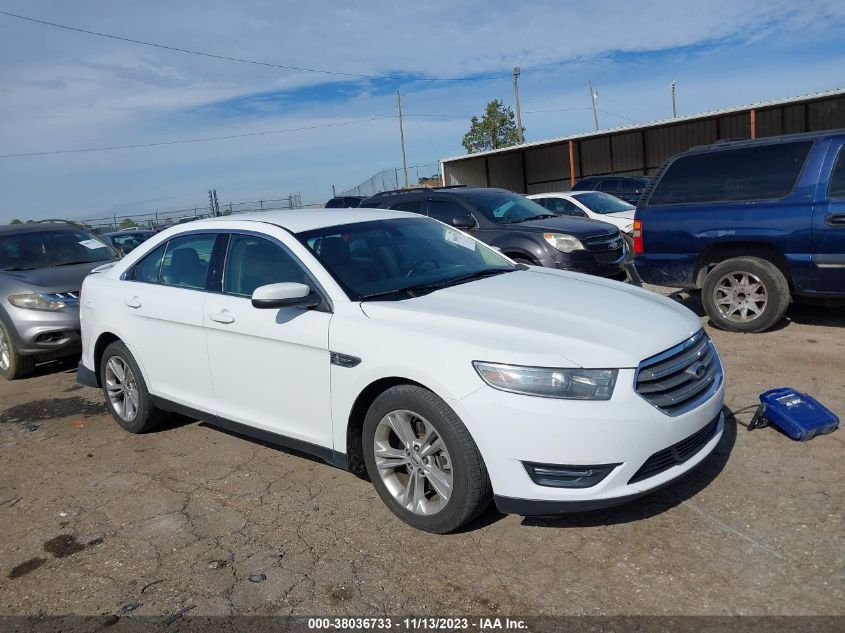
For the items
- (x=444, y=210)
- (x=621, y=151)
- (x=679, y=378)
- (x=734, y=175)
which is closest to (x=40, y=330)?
(x=444, y=210)

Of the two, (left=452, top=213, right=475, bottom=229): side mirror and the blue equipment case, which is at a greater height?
(left=452, top=213, right=475, bottom=229): side mirror

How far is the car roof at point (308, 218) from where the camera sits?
4.55 metres

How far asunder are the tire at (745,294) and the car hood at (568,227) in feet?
7.03

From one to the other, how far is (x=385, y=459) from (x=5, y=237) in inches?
283

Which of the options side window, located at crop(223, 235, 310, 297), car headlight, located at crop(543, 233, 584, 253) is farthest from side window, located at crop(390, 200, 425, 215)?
side window, located at crop(223, 235, 310, 297)

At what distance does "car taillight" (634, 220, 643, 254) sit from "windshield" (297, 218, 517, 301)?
3278 mm

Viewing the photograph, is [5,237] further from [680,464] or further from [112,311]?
[680,464]

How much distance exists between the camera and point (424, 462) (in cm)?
354

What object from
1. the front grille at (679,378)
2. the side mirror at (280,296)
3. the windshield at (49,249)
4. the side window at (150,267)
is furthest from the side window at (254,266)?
the windshield at (49,249)

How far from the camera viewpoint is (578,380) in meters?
3.20

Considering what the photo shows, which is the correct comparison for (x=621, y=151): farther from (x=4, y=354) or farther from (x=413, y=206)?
(x=4, y=354)

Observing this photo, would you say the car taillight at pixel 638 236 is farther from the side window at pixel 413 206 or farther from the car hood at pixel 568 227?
the side window at pixel 413 206

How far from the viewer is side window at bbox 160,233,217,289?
4.81m

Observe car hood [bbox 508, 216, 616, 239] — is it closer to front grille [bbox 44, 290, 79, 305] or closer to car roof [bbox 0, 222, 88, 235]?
front grille [bbox 44, 290, 79, 305]
